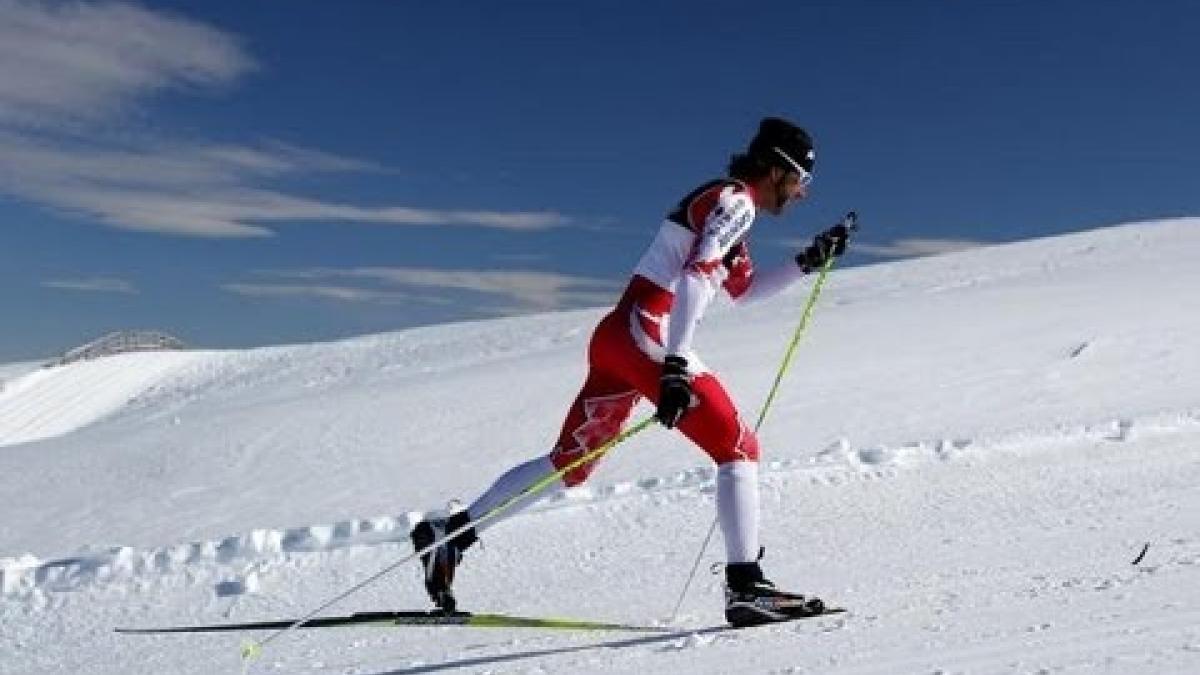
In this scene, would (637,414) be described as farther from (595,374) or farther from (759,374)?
(595,374)

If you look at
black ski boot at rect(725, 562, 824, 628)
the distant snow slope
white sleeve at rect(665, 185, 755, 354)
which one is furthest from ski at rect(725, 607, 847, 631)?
the distant snow slope

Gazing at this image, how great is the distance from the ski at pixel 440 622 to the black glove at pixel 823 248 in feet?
4.94

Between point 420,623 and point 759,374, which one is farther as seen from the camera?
point 759,374

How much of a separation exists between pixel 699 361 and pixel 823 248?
776 mm

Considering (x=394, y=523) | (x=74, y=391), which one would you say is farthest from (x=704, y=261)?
(x=74, y=391)

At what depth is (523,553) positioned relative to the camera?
19.6 feet

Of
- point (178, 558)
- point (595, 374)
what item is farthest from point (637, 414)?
point (595, 374)

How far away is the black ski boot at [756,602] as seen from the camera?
160 inches

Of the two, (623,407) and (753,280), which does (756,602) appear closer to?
(623,407)

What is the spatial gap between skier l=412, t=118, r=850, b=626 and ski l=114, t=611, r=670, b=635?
8 cm

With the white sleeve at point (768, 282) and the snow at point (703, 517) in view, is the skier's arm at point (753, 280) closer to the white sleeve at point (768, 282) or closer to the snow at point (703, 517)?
the white sleeve at point (768, 282)

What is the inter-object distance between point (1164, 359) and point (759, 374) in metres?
3.34

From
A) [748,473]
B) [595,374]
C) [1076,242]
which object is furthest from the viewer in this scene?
[1076,242]

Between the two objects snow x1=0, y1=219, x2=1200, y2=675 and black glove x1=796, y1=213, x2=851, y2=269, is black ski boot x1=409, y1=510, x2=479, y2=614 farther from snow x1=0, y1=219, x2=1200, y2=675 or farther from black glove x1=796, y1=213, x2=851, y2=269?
black glove x1=796, y1=213, x2=851, y2=269
